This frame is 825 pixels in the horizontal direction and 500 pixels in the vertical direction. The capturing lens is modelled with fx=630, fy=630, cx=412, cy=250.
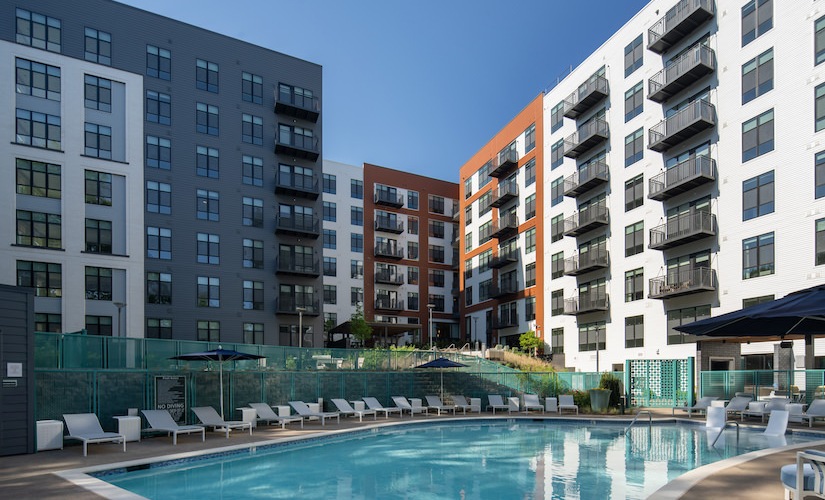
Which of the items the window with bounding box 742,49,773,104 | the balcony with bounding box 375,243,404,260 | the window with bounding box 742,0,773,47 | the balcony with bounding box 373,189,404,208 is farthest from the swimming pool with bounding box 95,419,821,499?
the balcony with bounding box 373,189,404,208

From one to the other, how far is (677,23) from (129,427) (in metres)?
29.6

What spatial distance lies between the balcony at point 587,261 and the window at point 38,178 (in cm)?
2928

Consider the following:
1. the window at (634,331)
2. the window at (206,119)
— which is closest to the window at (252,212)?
the window at (206,119)

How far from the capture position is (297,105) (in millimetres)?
42531

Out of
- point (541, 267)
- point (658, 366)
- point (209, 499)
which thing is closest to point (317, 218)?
point (541, 267)

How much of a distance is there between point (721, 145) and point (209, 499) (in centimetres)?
2724

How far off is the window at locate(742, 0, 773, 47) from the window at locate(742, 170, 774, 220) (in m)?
6.21

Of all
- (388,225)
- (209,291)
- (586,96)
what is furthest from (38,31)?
(388,225)

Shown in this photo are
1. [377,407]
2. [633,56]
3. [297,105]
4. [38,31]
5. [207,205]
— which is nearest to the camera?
[377,407]

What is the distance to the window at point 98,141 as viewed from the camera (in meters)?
33.8

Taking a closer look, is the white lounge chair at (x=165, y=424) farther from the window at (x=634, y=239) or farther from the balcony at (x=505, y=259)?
the balcony at (x=505, y=259)

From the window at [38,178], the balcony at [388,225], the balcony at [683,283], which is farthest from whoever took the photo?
the balcony at [388,225]

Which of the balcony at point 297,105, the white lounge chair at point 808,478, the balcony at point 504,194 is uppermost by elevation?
the balcony at point 297,105

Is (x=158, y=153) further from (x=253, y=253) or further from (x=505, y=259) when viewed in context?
(x=505, y=259)
